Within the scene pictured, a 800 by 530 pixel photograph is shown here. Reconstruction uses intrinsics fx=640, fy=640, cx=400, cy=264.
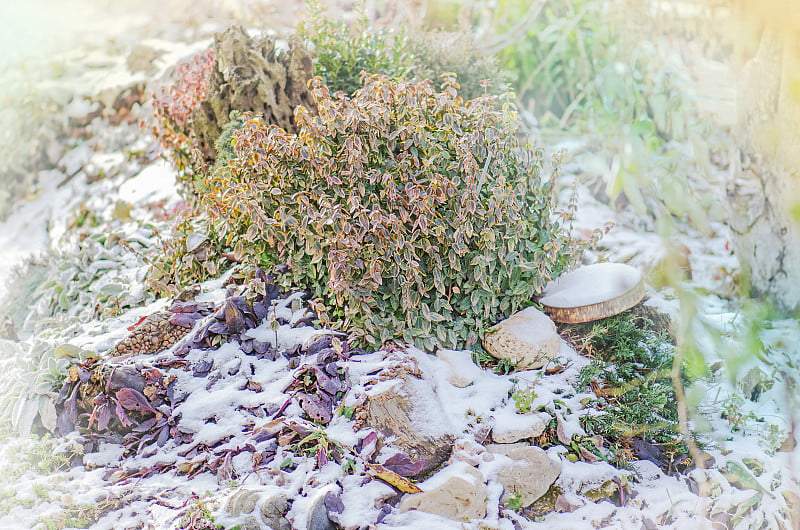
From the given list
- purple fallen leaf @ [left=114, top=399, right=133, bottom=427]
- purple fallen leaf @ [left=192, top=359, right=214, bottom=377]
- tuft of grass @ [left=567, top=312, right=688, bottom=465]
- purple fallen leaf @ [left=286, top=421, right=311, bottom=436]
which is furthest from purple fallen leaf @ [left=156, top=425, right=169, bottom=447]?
tuft of grass @ [left=567, top=312, right=688, bottom=465]

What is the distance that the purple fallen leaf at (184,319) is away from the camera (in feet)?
9.77

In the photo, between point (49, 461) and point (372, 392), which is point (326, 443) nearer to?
point (372, 392)

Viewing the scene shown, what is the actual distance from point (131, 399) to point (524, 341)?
5.47 ft

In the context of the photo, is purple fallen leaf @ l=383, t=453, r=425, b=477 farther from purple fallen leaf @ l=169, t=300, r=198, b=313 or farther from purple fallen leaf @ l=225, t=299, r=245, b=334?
purple fallen leaf @ l=169, t=300, r=198, b=313

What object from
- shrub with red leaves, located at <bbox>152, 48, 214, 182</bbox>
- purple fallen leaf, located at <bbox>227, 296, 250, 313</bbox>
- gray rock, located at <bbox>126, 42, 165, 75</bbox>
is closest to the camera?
purple fallen leaf, located at <bbox>227, 296, 250, 313</bbox>

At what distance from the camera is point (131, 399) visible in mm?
2576

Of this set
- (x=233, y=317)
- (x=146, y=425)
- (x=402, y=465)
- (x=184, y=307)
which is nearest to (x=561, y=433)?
(x=402, y=465)

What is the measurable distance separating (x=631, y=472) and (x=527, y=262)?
0.98 meters

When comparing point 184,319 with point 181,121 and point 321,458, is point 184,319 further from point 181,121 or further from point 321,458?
point 181,121

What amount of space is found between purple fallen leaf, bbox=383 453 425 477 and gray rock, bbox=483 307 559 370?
719mm

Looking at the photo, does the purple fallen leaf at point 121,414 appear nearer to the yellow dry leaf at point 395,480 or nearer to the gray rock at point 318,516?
the gray rock at point 318,516

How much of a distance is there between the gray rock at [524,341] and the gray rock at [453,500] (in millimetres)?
719

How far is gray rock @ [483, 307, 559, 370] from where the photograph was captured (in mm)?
2850

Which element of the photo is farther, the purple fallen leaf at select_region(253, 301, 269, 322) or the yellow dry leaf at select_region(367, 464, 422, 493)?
the purple fallen leaf at select_region(253, 301, 269, 322)
